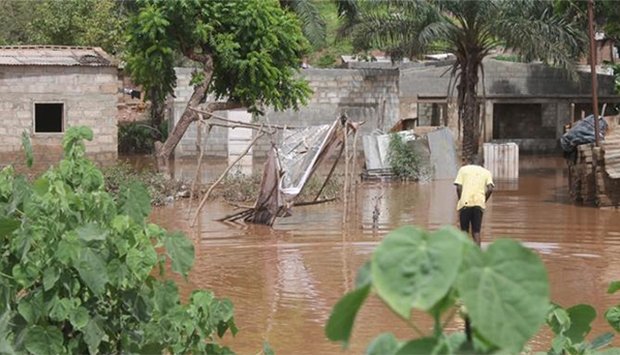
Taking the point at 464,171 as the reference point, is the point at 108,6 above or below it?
above

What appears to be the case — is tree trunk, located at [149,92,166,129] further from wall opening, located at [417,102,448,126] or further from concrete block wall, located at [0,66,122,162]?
wall opening, located at [417,102,448,126]

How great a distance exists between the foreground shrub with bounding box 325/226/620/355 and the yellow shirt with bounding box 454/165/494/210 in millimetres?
11072

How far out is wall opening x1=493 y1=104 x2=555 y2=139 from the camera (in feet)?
118

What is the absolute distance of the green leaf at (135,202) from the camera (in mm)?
4633

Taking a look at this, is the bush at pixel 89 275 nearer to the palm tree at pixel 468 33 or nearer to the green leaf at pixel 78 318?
the green leaf at pixel 78 318

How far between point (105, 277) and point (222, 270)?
926cm

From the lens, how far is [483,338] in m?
1.99

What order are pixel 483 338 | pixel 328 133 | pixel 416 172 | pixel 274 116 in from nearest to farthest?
pixel 483 338 < pixel 328 133 < pixel 416 172 < pixel 274 116

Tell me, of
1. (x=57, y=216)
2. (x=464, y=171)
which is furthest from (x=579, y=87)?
(x=57, y=216)

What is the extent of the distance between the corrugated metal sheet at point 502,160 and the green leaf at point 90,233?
912 inches

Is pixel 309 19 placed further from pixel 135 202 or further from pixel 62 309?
pixel 62 309

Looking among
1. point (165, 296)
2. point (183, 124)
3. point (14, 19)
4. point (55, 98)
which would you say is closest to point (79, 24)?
point (14, 19)

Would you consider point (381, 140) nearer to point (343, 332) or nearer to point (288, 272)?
point (288, 272)

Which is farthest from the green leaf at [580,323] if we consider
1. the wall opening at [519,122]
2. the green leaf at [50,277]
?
the wall opening at [519,122]
